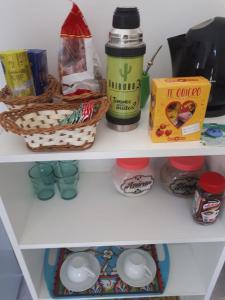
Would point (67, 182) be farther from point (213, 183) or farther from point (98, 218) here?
point (213, 183)

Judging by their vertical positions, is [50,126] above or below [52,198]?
above

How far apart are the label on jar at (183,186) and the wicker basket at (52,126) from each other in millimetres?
405

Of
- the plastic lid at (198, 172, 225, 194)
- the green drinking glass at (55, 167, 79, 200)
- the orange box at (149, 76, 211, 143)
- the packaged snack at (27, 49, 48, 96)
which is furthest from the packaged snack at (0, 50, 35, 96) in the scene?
the plastic lid at (198, 172, 225, 194)

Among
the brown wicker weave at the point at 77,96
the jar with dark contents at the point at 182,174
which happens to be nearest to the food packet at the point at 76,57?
the brown wicker weave at the point at 77,96

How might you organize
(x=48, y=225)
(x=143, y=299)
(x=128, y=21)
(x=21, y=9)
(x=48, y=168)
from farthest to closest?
1. (x=143, y=299)
2. (x=48, y=168)
3. (x=48, y=225)
4. (x=21, y=9)
5. (x=128, y=21)

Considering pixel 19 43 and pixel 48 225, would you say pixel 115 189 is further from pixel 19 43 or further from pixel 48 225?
pixel 19 43

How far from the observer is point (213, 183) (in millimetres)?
694

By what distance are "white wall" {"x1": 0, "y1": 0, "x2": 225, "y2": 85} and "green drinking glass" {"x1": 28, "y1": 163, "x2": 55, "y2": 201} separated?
388mm

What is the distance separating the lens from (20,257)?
2.55ft

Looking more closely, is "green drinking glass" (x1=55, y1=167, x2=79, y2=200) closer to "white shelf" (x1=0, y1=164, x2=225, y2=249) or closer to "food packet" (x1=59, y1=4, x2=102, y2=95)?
"white shelf" (x1=0, y1=164, x2=225, y2=249)

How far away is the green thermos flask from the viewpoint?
524 millimetres

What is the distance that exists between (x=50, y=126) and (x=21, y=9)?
35 cm

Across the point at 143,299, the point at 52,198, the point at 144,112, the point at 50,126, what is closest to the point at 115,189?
the point at 52,198

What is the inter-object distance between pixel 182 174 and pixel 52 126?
18.9 inches
